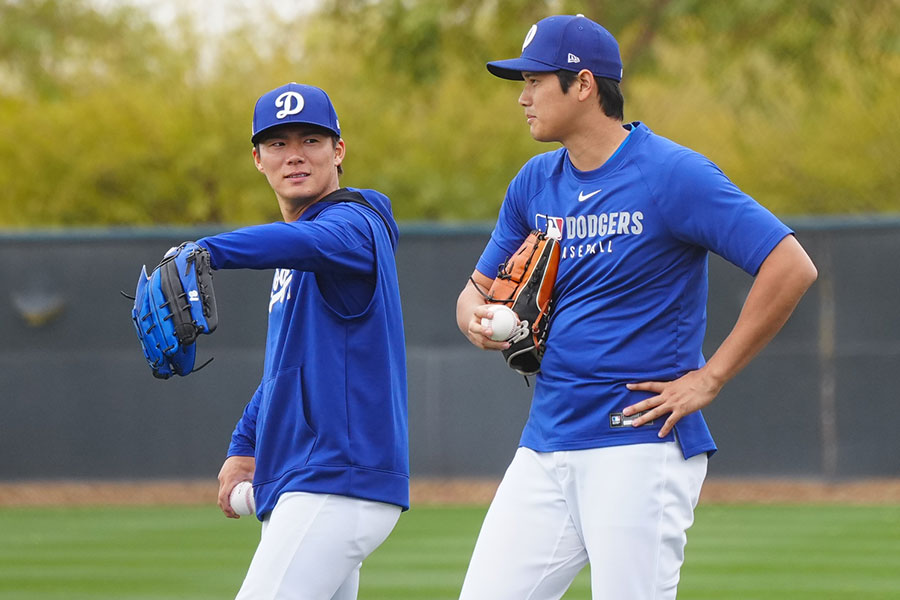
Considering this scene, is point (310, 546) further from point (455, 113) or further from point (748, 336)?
point (455, 113)

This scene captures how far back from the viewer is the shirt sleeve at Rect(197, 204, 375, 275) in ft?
9.76

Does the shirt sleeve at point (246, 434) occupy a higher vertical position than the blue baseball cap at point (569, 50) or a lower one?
lower

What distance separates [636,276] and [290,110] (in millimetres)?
1020

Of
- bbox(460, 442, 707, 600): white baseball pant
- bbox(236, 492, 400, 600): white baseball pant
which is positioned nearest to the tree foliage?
bbox(460, 442, 707, 600): white baseball pant

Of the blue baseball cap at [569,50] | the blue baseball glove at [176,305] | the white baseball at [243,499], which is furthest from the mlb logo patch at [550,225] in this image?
the white baseball at [243,499]

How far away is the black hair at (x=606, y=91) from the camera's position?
3.48 m

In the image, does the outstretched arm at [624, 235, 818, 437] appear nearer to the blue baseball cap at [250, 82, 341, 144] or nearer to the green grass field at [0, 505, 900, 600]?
the blue baseball cap at [250, 82, 341, 144]

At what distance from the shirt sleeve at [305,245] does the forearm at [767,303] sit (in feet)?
3.07

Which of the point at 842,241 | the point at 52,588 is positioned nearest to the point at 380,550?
the point at 52,588

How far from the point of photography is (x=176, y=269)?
301 centimetres

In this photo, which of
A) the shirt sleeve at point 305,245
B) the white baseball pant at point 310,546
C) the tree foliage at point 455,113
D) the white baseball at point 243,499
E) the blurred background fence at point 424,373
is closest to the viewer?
the shirt sleeve at point 305,245

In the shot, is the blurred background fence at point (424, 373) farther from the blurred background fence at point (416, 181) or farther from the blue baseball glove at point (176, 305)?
the blue baseball glove at point (176, 305)

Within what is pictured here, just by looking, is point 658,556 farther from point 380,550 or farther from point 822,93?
point 822,93

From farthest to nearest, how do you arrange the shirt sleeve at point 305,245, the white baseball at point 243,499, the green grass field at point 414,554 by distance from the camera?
the green grass field at point 414,554, the white baseball at point 243,499, the shirt sleeve at point 305,245
